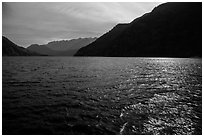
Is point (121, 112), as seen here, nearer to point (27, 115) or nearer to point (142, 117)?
point (142, 117)

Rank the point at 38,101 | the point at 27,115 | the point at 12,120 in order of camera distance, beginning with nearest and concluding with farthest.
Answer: the point at 12,120 → the point at 27,115 → the point at 38,101

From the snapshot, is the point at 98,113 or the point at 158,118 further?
the point at 98,113

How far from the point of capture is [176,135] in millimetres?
17125

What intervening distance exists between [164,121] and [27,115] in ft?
52.9

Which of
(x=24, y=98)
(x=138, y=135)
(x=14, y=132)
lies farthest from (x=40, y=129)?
(x=24, y=98)

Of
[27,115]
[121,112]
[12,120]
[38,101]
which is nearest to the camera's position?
[12,120]

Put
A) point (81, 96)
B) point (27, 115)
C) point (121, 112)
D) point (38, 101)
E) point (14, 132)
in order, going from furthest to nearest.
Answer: point (81, 96) < point (38, 101) < point (121, 112) < point (27, 115) < point (14, 132)

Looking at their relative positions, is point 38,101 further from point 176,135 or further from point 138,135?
point 176,135

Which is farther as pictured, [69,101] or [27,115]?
[69,101]

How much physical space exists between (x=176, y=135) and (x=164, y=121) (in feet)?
10.4

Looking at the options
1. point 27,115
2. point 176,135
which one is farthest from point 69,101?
point 176,135

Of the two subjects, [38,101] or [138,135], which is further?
[38,101]

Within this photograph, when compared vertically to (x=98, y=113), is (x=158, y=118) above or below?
below

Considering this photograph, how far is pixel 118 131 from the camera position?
1753cm
